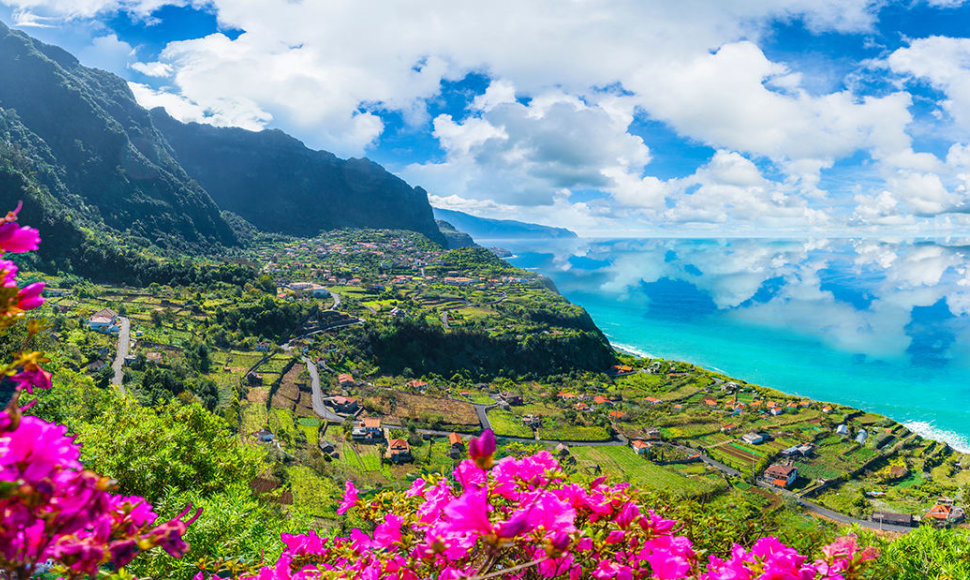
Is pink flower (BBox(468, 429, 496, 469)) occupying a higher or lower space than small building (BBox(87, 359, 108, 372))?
higher

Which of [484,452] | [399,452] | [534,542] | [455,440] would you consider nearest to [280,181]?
[455,440]

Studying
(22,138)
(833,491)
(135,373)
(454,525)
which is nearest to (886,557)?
(454,525)

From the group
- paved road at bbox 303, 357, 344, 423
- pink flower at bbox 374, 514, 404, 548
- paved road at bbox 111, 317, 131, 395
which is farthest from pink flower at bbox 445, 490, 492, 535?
paved road at bbox 303, 357, 344, 423

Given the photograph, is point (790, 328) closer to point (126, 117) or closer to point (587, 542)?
point (587, 542)

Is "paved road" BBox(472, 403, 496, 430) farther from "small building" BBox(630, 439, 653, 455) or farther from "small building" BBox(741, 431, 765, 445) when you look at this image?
"small building" BBox(741, 431, 765, 445)

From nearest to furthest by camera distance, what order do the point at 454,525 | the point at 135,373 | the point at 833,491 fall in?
the point at 454,525 → the point at 135,373 → the point at 833,491

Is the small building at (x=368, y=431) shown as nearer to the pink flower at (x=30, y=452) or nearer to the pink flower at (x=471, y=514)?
the pink flower at (x=471, y=514)
